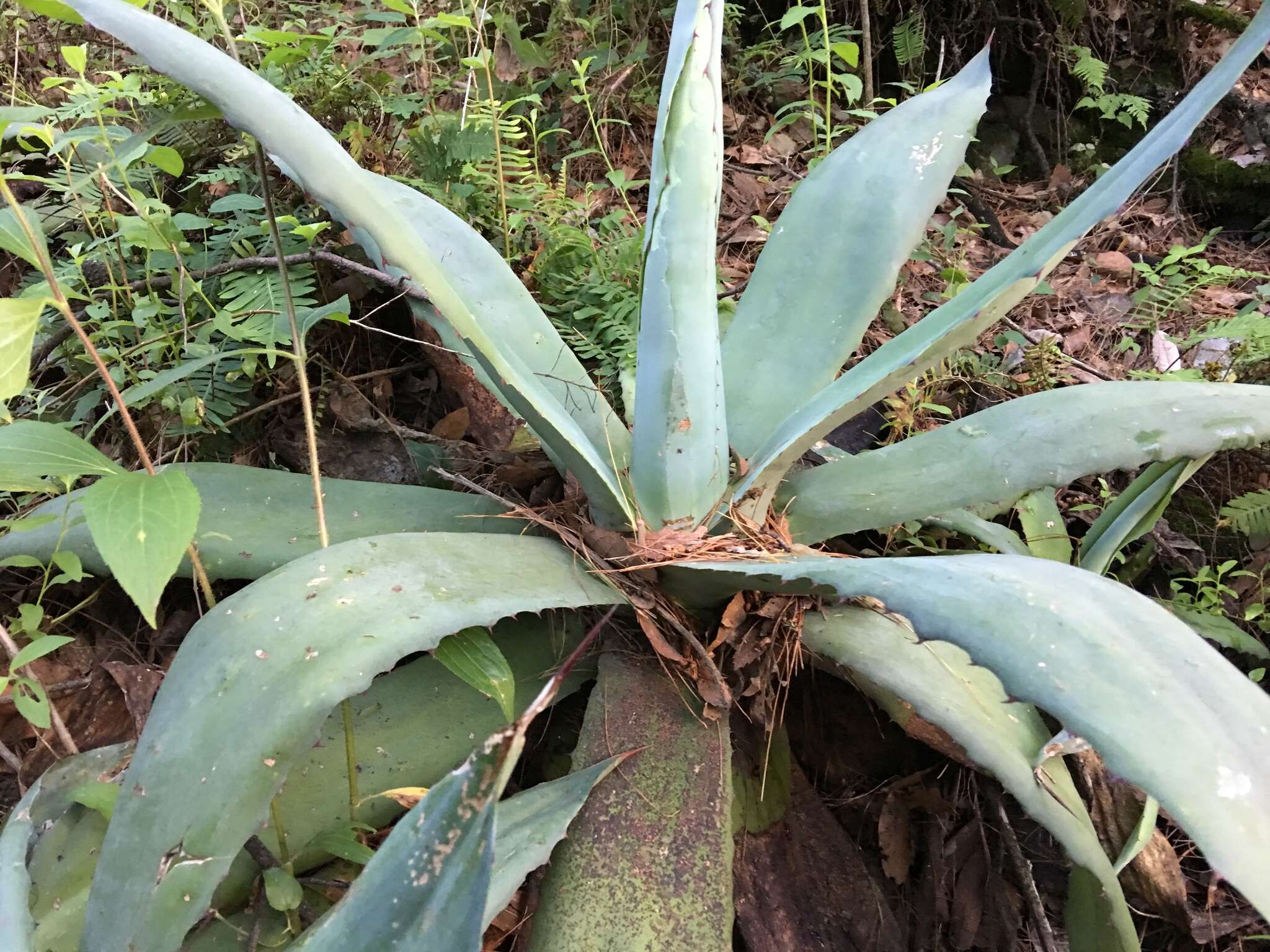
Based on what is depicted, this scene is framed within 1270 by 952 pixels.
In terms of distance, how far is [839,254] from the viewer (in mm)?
1118

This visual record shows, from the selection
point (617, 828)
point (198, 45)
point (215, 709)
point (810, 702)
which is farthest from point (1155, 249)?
point (215, 709)

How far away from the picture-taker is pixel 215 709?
0.65 meters

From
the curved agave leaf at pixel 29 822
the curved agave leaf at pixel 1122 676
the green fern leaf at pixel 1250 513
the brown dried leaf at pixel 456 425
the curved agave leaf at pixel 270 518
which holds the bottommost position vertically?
the green fern leaf at pixel 1250 513

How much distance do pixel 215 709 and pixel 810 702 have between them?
788 millimetres

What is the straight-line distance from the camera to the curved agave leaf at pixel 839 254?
1097 millimetres

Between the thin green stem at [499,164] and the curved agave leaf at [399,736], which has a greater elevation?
the thin green stem at [499,164]

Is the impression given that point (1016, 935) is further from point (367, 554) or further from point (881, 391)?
point (367, 554)

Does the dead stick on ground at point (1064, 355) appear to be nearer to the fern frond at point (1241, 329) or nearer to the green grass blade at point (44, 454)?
the fern frond at point (1241, 329)

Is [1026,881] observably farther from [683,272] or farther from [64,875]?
[64,875]

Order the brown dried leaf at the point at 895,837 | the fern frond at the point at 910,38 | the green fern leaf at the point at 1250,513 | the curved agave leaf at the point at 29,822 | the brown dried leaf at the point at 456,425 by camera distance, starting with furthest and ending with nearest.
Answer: the fern frond at the point at 910,38, the brown dried leaf at the point at 456,425, the green fern leaf at the point at 1250,513, the brown dried leaf at the point at 895,837, the curved agave leaf at the point at 29,822

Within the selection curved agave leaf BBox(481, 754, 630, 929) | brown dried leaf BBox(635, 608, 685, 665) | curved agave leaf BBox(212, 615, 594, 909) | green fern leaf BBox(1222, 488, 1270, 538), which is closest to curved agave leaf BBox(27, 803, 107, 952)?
curved agave leaf BBox(212, 615, 594, 909)

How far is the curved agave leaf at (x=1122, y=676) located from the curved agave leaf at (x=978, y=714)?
99mm

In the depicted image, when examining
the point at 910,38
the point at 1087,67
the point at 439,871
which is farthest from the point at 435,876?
the point at 1087,67

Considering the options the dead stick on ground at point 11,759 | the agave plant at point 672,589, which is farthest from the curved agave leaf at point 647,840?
the dead stick on ground at point 11,759
